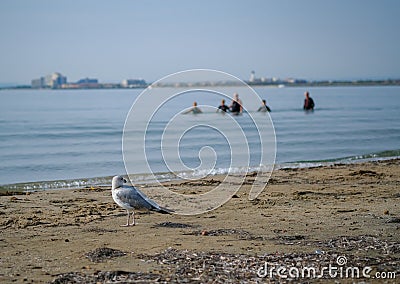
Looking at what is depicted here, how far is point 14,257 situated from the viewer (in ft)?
28.1

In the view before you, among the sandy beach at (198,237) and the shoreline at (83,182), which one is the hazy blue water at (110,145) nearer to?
the shoreline at (83,182)

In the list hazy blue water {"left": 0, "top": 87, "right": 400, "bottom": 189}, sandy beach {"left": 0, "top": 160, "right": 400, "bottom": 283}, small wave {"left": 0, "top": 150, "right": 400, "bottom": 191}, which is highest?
hazy blue water {"left": 0, "top": 87, "right": 400, "bottom": 189}

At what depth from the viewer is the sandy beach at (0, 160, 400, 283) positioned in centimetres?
786

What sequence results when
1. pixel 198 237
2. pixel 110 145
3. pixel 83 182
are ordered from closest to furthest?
pixel 198 237, pixel 83 182, pixel 110 145

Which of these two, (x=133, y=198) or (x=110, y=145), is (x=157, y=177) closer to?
(x=133, y=198)

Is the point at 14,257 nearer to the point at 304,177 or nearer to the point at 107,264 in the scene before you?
the point at 107,264

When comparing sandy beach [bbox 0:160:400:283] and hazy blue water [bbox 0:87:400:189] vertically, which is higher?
hazy blue water [bbox 0:87:400:189]

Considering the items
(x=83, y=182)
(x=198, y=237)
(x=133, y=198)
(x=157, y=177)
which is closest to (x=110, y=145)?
(x=157, y=177)

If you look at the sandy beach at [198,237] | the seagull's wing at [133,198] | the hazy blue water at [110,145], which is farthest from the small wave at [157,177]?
the seagull's wing at [133,198]

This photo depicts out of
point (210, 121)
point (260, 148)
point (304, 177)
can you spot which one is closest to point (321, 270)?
point (304, 177)

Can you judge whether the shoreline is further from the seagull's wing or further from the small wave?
the seagull's wing

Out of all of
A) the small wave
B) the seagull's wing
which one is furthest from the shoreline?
the seagull's wing

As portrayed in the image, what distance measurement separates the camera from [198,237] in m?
9.73

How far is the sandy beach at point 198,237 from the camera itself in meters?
7.86
